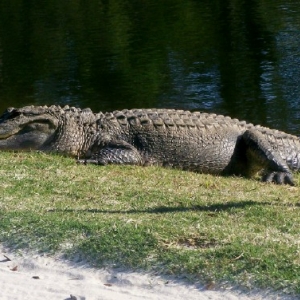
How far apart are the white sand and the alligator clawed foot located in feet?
13.9

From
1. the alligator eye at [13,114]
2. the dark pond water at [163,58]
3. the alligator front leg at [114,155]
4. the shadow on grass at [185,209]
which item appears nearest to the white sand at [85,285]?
the shadow on grass at [185,209]

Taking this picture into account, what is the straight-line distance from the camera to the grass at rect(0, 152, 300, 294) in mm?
5301

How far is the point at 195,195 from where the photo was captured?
7.41m

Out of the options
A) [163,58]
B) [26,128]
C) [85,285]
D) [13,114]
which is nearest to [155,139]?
[26,128]

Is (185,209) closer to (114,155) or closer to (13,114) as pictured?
(114,155)

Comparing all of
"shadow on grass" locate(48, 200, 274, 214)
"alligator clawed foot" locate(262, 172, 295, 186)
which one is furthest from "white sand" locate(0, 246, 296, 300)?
"alligator clawed foot" locate(262, 172, 295, 186)

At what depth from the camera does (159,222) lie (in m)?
6.16

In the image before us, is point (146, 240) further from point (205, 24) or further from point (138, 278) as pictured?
point (205, 24)

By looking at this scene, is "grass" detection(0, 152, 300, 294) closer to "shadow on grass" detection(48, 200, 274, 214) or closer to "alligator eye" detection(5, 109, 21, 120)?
"shadow on grass" detection(48, 200, 274, 214)

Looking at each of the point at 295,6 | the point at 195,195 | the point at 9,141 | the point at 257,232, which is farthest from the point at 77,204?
the point at 295,6

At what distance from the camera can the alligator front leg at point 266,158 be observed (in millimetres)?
9375

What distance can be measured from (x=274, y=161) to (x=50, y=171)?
284cm

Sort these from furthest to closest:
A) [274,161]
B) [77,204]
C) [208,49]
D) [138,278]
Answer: [208,49]
[274,161]
[77,204]
[138,278]

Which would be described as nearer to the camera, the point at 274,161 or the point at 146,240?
the point at 146,240
